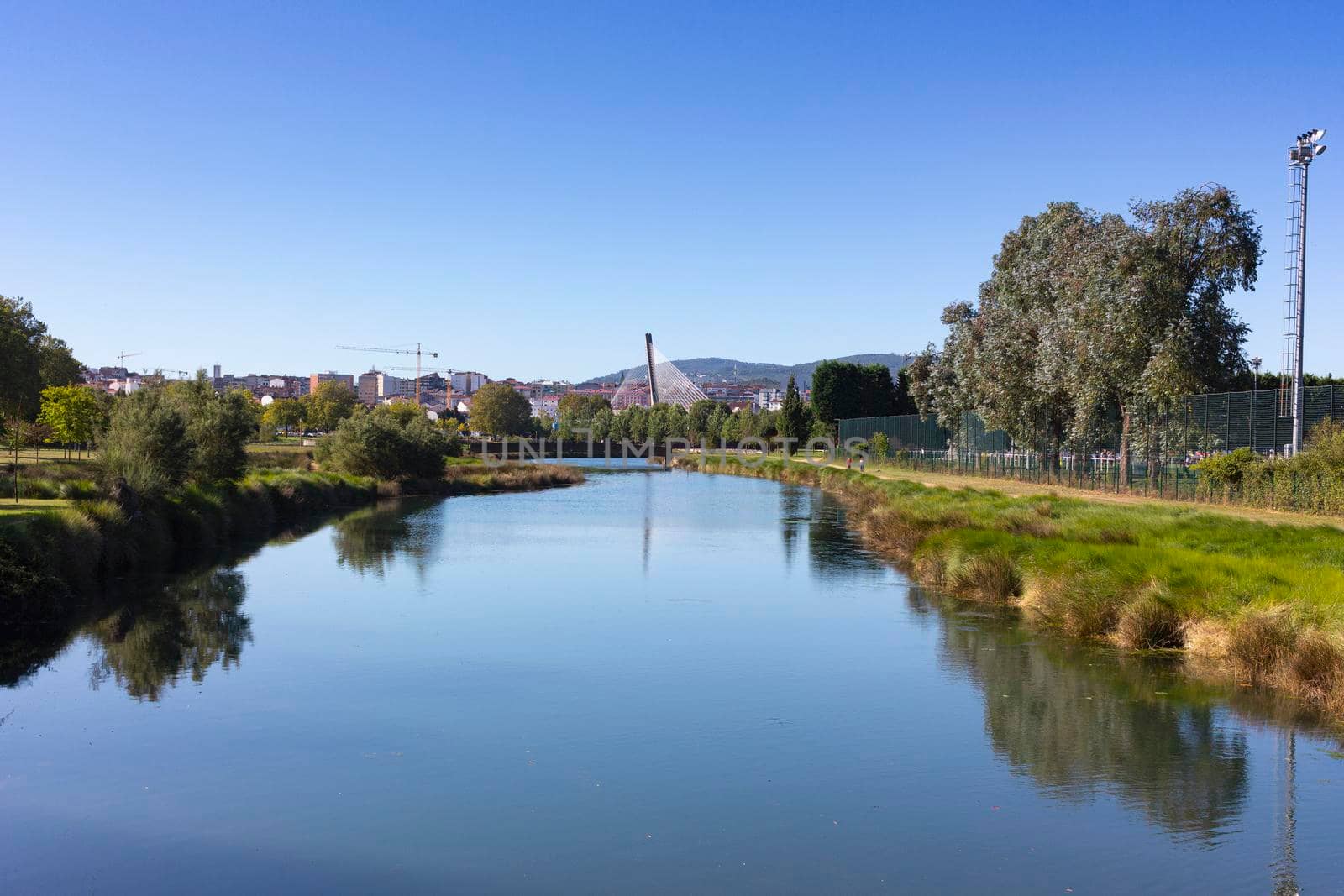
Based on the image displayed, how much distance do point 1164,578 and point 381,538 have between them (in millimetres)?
21493

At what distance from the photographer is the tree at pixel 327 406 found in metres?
109

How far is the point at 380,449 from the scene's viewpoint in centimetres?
5075

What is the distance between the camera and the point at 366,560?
26500 millimetres

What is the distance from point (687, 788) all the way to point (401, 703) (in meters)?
4.27

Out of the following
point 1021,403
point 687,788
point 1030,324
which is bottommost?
point 687,788

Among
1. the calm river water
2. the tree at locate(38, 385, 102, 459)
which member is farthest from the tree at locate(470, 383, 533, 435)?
the calm river water

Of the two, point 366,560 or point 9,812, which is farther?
point 366,560

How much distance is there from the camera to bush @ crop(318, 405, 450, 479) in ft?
165

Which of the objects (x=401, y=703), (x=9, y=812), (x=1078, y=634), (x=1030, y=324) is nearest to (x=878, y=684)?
(x=1078, y=634)

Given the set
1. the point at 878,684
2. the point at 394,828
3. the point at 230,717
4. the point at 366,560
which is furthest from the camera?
the point at 366,560

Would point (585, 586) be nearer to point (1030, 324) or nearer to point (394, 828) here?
point (394, 828)

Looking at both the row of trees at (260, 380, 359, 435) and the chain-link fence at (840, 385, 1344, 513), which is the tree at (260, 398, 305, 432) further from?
the chain-link fence at (840, 385, 1344, 513)

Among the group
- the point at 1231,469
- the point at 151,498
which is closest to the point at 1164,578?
the point at 1231,469

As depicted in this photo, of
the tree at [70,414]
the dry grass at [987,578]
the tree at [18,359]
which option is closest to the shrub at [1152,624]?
the dry grass at [987,578]
